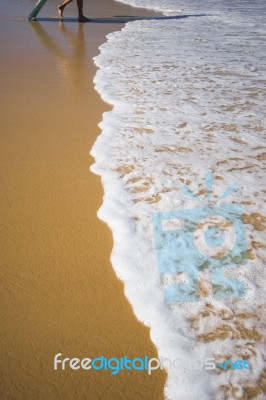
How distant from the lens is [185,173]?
7.52 ft

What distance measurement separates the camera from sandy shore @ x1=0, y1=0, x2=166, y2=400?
3.75 feet

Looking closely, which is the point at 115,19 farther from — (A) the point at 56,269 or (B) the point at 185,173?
(A) the point at 56,269

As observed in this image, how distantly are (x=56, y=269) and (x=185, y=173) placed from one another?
1.27 meters

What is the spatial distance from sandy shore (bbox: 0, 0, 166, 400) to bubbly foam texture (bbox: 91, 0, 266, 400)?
0.10 meters

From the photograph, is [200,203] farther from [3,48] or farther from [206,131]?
[3,48]

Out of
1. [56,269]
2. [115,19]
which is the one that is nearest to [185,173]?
[56,269]

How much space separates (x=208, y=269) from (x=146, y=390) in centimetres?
67

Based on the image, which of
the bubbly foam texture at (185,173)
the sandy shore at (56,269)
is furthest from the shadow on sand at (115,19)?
the sandy shore at (56,269)

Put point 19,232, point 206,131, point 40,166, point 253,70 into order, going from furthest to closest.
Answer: point 253,70, point 206,131, point 40,166, point 19,232

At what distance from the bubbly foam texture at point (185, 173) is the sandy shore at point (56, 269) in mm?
97

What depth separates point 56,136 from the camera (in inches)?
105

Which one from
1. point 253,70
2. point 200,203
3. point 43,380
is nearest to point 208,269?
point 200,203

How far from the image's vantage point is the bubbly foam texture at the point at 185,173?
1.24 meters

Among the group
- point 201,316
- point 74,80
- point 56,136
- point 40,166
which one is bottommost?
point 201,316
